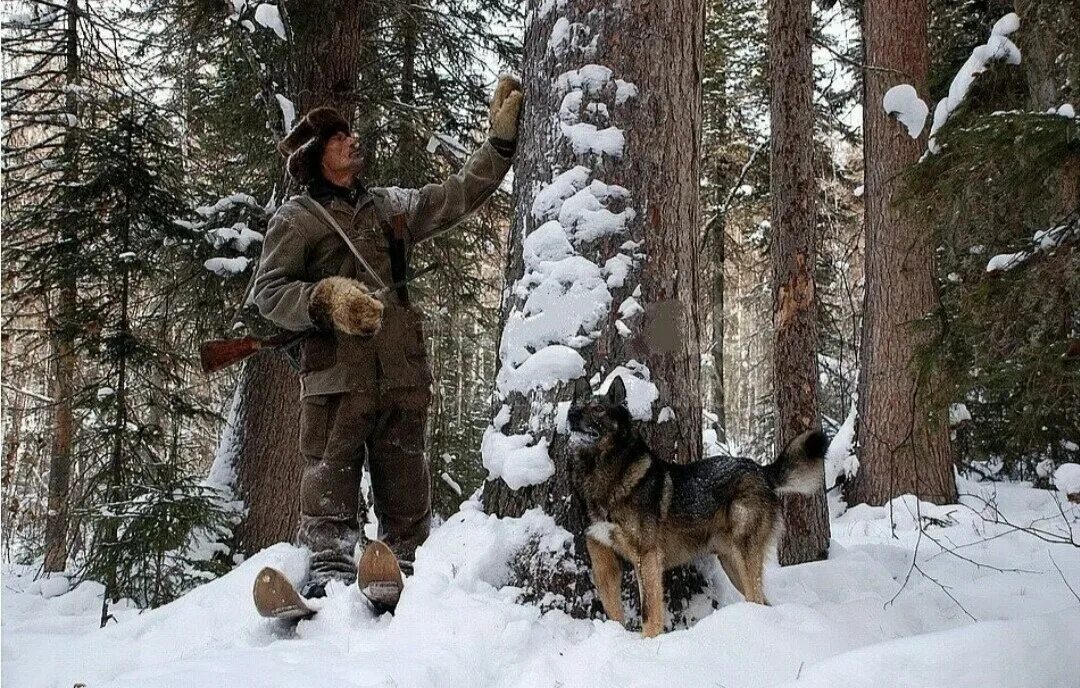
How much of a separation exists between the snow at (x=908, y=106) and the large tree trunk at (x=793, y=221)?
773 mm

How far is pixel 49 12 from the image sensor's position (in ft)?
28.6

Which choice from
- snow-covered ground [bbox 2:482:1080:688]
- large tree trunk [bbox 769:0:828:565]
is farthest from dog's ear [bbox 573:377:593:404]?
large tree trunk [bbox 769:0:828:565]

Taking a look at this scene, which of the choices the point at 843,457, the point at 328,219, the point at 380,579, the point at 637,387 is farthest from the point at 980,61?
the point at 843,457

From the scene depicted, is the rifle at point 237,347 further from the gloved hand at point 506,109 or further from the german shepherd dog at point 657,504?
the german shepherd dog at point 657,504

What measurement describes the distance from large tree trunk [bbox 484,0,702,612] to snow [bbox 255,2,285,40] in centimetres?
356

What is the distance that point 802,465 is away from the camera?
379cm

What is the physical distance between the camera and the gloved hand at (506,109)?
412 cm

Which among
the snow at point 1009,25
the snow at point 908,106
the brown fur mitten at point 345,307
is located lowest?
the brown fur mitten at point 345,307

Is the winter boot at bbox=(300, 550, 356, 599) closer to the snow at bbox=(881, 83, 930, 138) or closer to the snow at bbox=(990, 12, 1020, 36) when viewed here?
the snow at bbox=(990, 12, 1020, 36)

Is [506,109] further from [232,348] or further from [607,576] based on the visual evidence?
[607,576]

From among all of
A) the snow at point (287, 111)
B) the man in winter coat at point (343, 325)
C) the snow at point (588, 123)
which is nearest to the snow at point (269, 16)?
the snow at point (287, 111)

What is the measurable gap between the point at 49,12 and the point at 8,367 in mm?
7532

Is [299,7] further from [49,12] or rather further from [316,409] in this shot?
[316,409]

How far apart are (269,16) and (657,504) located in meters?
5.34
